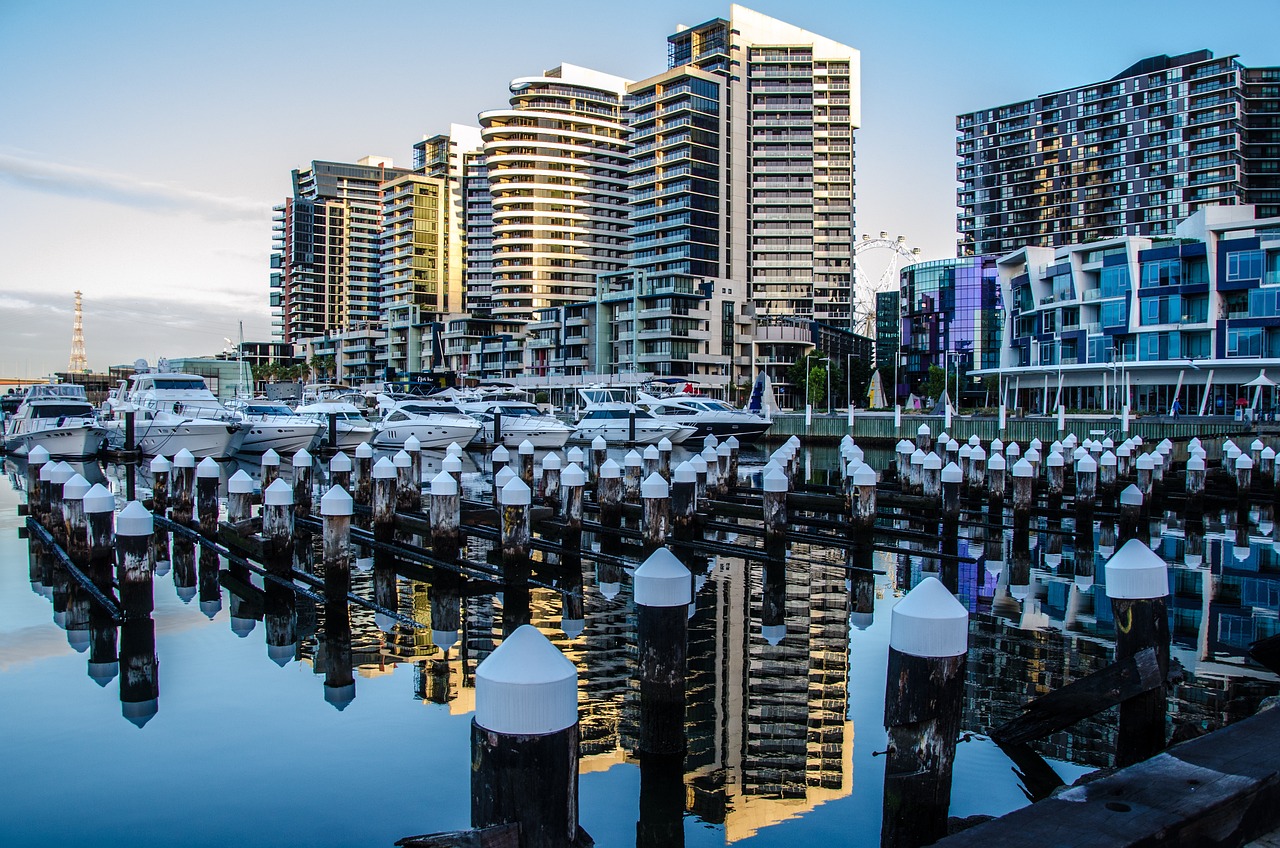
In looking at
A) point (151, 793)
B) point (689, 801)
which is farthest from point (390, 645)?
point (689, 801)

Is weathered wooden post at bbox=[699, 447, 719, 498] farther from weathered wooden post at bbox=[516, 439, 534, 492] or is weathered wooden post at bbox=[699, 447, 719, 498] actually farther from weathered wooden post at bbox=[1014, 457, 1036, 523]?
weathered wooden post at bbox=[1014, 457, 1036, 523]

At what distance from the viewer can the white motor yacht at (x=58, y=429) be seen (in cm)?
4244

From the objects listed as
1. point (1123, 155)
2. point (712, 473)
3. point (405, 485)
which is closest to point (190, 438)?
point (405, 485)

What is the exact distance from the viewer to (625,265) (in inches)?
5408

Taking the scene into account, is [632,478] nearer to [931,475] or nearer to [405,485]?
[405,485]

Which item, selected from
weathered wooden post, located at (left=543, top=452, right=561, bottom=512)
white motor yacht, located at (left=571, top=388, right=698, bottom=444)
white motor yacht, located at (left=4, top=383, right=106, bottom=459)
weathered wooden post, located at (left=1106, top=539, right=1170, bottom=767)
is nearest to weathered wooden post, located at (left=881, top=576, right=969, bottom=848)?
weathered wooden post, located at (left=1106, top=539, right=1170, bottom=767)

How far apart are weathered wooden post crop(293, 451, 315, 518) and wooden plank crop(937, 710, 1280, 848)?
1917 cm

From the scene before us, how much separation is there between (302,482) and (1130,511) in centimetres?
1820

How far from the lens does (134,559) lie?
40.1 ft

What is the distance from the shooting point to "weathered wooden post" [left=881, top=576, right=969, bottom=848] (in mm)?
5203

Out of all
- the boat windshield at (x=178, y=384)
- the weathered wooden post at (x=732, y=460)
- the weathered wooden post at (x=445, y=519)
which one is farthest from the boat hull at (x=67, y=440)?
the weathered wooden post at (x=445, y=519)

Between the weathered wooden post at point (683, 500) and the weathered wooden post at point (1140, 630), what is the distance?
9960 millimetres

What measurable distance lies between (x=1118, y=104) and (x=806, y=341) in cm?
5626

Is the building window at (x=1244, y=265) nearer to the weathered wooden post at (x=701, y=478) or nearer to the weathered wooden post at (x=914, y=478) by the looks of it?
the weathered wooden post at (x=914, y=478)
